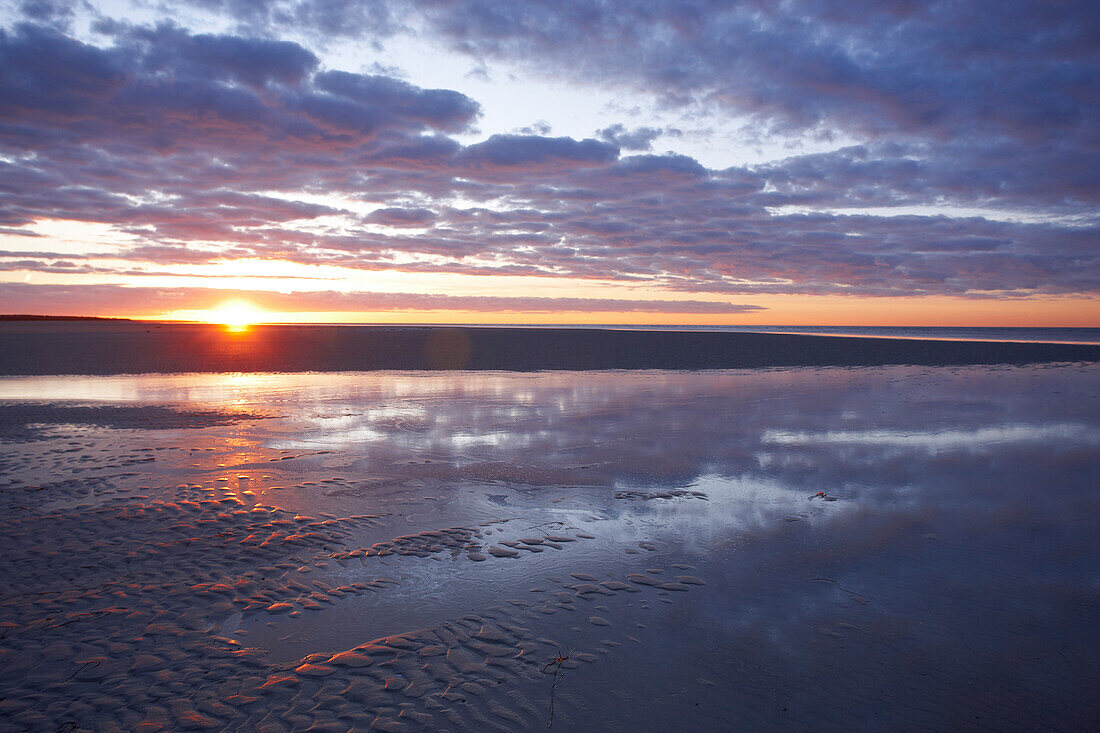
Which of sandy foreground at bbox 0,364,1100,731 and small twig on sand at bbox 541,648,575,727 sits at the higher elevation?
sandy foreground at bbox 0,364,1100,731

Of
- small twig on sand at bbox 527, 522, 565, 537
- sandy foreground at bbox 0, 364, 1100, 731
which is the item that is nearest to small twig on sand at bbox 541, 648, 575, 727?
sandy foreground at bbox 0, 364, 1100, 731

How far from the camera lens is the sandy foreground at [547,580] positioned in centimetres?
449

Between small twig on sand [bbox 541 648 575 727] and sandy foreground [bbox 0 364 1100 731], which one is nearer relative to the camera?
sandy foreground [bbox 0 364 1100 731]

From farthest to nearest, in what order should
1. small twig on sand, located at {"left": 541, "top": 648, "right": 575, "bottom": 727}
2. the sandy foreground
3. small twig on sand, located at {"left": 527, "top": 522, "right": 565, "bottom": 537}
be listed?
small twig on sand, located at {"left": 527, "top": 522, "right": 565, "bottom": 537} < small twig on sand, located at {"left": 541, "top": 648, "right": 575, "bottom": 727} < the sandy foreground

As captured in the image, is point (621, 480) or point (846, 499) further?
point (621, 480)

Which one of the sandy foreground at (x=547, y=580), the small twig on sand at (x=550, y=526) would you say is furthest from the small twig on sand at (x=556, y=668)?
the small twig on sand at (x=550, y=526)

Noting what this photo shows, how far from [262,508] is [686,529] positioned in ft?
19.9

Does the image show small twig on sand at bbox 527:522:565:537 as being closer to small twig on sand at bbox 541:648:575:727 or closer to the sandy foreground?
the sandy foreground

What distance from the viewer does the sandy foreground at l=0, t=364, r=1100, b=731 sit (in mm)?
4492

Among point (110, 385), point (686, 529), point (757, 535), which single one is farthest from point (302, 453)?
point (110, 385)

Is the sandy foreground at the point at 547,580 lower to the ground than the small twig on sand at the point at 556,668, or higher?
higher

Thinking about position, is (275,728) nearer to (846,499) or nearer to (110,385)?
(846,499)

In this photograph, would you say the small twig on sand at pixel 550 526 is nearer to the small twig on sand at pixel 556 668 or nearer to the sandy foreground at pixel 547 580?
the sandy foreground at pixel 547 580

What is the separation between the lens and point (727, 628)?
552cm
